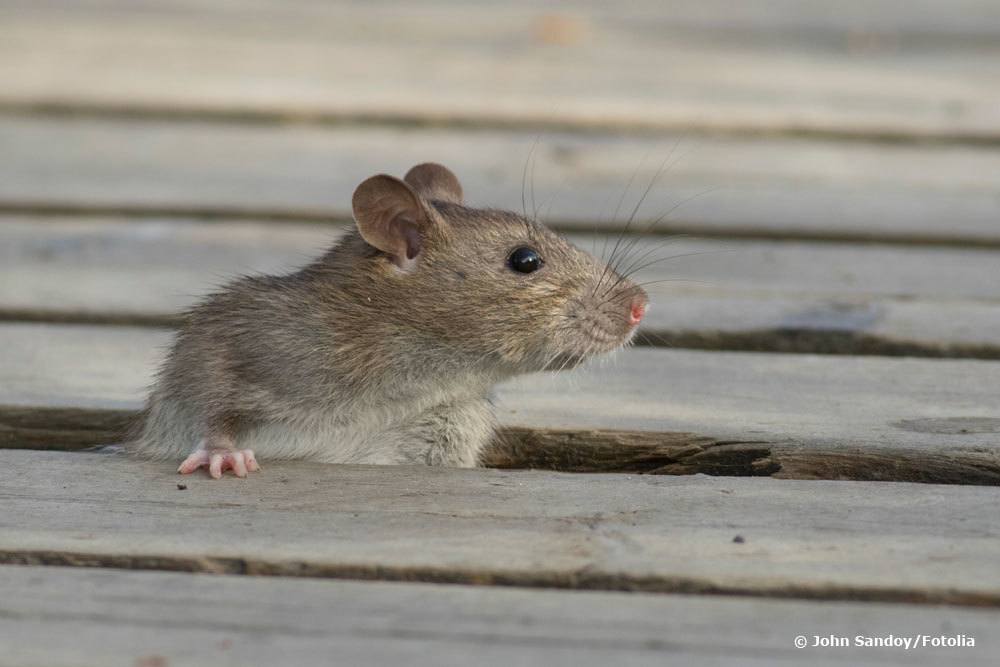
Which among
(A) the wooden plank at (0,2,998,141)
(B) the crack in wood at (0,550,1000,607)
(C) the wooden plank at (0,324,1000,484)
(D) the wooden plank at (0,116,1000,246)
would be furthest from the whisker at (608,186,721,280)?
(B) the crack in wood at (0,550,1000,607)

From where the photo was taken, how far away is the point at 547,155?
5.95 meters

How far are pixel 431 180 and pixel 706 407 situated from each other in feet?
3.46

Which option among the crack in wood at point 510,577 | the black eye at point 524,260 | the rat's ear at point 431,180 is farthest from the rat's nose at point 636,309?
the crack in wood at point 510,577

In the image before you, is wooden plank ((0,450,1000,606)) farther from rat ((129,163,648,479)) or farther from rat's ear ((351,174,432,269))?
rat's ear ((351,174,432,269))

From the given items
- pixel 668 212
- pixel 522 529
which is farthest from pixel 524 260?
pixel 668 212

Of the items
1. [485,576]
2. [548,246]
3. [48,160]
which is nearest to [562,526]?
[485,576]

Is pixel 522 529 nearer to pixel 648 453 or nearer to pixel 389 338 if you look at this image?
pixel 648 453

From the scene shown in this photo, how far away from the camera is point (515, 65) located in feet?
23.4

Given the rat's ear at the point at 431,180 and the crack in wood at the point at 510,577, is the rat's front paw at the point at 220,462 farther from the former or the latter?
the rat's ear at the point at 431,180

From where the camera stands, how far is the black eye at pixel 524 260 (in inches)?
147

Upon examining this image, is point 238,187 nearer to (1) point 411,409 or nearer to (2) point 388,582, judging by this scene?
(1) point 411,409

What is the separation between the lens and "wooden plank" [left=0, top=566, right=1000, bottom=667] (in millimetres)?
2143

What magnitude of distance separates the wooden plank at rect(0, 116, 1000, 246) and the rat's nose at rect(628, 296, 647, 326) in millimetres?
1438

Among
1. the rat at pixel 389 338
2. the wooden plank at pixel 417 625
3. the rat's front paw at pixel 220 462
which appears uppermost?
the rat at pixel 389 338
